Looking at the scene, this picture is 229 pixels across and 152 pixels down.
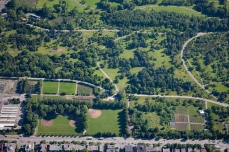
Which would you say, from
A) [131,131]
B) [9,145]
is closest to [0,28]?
[9,145]

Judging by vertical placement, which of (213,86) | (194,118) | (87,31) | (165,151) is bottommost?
(165,151)

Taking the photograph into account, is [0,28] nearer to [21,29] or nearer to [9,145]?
[21,29]

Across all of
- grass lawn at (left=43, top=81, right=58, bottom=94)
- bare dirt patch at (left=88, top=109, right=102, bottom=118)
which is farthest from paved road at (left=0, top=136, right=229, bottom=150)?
grass lawn at (left=43, top=81, right=58, bottom=94)

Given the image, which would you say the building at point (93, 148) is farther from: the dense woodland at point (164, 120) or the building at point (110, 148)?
the dense woodland at point (164, 120)

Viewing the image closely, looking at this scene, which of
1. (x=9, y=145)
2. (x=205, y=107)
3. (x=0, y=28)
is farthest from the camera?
(x=0, y=28)

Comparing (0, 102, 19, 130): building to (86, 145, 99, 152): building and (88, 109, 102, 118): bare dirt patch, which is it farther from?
(86, 145, 99, 152): building

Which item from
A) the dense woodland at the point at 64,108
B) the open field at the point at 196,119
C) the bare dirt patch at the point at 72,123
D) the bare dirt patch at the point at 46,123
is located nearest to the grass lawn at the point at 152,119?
the dense woodland at the point at 64,108

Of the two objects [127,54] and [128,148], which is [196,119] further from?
[127,54]
